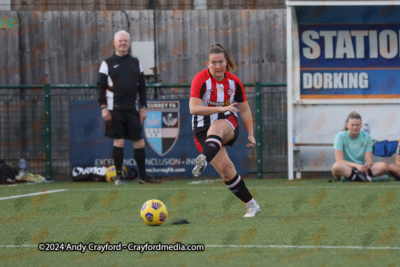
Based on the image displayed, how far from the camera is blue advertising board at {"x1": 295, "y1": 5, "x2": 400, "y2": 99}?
40.7 ft

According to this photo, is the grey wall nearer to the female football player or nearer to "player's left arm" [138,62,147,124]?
"player's left arm" [138,62,147,124]

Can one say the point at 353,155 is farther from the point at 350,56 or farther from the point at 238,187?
the point at 238,187

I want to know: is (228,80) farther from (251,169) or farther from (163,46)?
(163,46)

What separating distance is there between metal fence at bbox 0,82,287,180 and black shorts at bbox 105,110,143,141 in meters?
1.62

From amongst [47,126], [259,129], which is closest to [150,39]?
[47,126]

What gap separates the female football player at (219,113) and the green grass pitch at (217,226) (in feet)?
1.08

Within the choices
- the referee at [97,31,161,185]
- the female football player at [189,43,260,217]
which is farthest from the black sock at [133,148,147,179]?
the female football player at [189,43,260,217]

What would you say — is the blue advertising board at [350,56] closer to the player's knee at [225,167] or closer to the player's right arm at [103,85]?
the player's right arm at [103,85]

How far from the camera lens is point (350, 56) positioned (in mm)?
12469

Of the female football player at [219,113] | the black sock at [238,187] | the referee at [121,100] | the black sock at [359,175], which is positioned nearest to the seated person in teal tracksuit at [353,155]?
the black sock at [359,175]

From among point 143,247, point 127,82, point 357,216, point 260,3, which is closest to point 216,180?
point 127,82

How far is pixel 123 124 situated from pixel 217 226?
5621 mm

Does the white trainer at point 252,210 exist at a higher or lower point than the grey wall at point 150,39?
lower

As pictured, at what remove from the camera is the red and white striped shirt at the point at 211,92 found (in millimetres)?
6852
